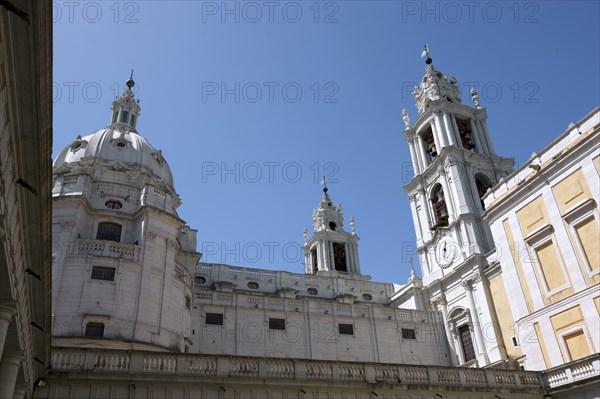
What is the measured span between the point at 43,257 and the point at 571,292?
20.8m

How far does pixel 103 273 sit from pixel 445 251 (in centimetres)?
2645

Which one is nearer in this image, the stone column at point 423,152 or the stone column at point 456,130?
the stone column at point 456,130

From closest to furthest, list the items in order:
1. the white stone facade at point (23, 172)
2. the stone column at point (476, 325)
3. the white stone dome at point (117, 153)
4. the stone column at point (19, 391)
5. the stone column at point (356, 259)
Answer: the white stone facade at point (23, 172) < the stone column at point (19, 391) < the stone column at point (476, 325) < the white stone dome at point (117, 153) < the stone column at point (356, 259)

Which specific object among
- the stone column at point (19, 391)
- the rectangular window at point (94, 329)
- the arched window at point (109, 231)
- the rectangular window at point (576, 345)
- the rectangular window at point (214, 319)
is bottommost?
the stone column at point (19, 391)

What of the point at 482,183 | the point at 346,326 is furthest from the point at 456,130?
the point at 346,326

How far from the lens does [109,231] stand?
30.5m

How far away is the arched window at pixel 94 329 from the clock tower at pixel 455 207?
24768mm

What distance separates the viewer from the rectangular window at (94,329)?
84.1ft

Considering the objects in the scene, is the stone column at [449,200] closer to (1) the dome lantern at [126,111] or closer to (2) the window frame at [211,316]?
(2) the window frame at [211,316]

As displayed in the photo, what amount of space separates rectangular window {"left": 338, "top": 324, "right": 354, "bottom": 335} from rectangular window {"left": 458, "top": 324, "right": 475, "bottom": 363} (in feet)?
27.8

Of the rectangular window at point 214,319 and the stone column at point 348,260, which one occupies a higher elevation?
the stone column at point 348,260

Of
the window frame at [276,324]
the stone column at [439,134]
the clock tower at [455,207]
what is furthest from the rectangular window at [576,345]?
the stone column at [439,134]

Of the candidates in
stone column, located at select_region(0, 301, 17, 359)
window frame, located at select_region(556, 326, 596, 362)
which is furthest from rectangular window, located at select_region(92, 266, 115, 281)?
window frame, located at select_region(556, 326, 596, 362)

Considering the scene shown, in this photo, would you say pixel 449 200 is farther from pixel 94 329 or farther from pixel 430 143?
pixel 94 329
